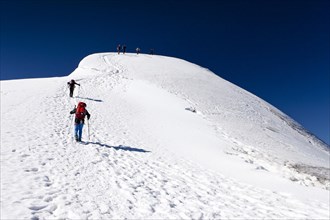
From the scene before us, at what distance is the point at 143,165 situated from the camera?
40.5 ft

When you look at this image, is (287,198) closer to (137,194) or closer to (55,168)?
(137,194)

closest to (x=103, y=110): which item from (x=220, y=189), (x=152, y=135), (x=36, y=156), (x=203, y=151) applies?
(x=152, y=135)

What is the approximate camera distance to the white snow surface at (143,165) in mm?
7809

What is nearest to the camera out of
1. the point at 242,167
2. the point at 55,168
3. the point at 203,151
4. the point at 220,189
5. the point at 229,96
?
the point at 55,168

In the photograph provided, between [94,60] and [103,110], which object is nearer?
[103,110]

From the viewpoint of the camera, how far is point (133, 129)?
19.8 m

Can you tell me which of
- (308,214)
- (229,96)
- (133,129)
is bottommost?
(308,214)

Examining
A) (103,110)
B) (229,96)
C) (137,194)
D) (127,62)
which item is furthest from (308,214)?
(127,62)

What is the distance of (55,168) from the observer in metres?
9.84

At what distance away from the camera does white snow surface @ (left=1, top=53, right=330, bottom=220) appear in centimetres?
781

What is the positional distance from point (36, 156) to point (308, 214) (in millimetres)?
9708

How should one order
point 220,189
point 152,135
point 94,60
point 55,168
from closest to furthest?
point 55,168
point 220,189
point 152,135
point 94,60

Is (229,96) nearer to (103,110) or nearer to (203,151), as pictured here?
(103,110)

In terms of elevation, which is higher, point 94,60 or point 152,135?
point 94,60
